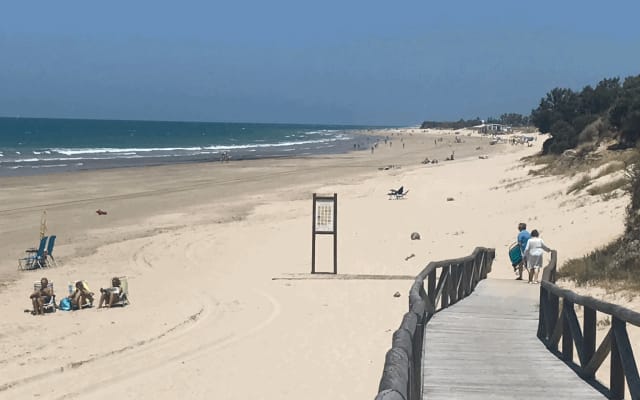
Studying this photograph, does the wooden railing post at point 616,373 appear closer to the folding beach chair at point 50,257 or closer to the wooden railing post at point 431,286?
the wooden railing post at point 431,286

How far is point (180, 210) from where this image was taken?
28562 mm

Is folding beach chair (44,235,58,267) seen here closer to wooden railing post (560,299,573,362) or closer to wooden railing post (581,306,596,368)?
wooden railing post (560,299,573,362)

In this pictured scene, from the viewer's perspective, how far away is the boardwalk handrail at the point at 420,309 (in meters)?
3.49

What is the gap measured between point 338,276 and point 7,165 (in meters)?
44.3

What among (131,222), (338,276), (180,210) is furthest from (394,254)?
(180,210)

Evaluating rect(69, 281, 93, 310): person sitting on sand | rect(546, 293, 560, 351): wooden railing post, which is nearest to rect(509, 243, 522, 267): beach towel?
rect(546, 293, 560, 351): wooden railing post

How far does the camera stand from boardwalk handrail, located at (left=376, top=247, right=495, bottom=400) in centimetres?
349

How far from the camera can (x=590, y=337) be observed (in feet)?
21.1

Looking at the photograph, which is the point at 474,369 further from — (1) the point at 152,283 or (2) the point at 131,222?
(2) the point at 131,222

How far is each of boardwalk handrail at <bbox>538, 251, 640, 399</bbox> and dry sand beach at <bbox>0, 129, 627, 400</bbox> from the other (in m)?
2.10

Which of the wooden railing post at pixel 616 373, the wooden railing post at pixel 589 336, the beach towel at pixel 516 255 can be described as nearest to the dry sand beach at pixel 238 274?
the beach towel at pixel 516 255

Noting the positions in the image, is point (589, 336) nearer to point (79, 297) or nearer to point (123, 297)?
point (123, 297)

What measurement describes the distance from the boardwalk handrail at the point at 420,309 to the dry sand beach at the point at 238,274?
97 cm

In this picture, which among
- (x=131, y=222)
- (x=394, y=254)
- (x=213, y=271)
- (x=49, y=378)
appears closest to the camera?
(x=49, y=378)
